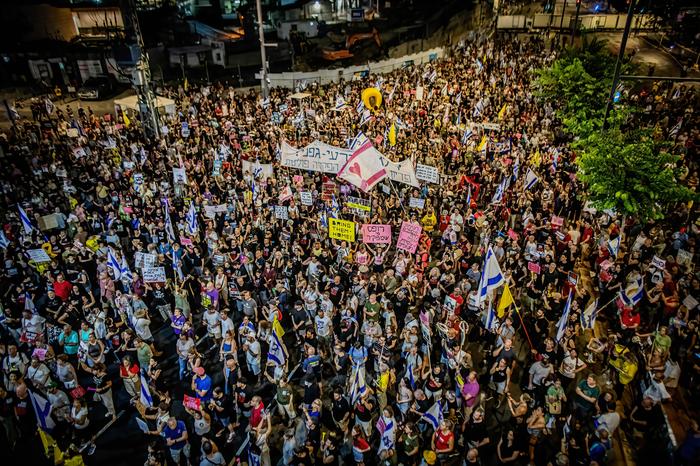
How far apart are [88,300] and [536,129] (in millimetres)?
19666

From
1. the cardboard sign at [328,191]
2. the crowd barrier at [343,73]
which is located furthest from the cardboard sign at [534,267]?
the crowd barrier at [343,73]

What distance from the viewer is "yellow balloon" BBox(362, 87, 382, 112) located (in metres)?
19.6

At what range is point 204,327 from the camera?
11.4m

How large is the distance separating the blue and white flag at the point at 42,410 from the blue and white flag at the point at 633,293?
11498 mm

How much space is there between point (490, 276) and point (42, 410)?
8.71m

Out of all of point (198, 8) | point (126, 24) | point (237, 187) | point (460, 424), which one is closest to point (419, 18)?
point (198, 8)

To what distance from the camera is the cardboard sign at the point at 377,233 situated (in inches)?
452

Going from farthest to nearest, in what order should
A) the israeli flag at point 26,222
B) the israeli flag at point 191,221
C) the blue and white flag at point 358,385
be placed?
the israeli flag at point 191,221 → the israeli flag at point 26,222 → the blue and white flag at point 358,385

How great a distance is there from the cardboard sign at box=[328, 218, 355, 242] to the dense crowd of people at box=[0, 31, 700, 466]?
0.72ft

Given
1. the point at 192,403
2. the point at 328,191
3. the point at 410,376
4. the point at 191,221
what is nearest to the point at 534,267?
the point at 410,376

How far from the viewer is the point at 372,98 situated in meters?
19.9

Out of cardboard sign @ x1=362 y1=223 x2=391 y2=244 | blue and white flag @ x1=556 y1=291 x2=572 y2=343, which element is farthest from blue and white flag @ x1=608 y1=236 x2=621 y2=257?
cardboard sign @ x1=362 y1=223 x2=391 y2=244

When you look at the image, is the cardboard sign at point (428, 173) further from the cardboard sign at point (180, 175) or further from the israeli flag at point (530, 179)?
the cardboard sign at point (180, 175)

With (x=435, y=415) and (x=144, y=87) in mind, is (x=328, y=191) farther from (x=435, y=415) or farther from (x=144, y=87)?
(x=144, y=87)
